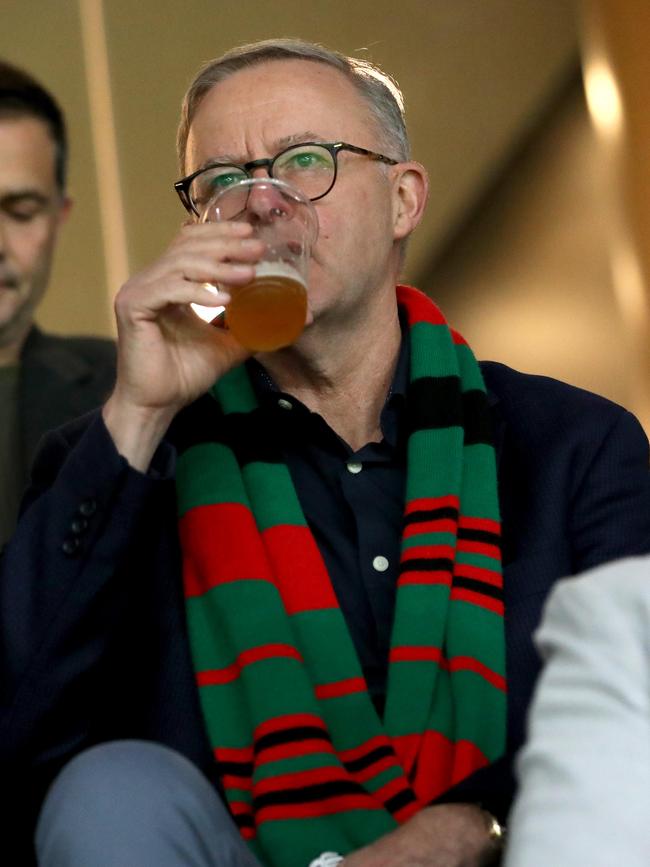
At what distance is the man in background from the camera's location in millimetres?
2534

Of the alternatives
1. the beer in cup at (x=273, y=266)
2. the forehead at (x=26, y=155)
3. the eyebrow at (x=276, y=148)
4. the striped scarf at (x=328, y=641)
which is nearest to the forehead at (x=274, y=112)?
the eyebrow at (x=276, y=148)

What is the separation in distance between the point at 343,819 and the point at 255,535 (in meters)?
0.39

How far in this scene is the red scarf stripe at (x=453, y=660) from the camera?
151 cm

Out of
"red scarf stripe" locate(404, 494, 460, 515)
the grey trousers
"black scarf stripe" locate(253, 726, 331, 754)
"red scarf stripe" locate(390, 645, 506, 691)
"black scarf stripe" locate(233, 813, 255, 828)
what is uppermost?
"red scarf stripe" locate(404, 494, 460, 515)

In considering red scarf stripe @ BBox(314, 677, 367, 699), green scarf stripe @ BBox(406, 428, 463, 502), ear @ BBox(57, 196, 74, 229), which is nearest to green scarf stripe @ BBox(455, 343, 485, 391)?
green scarf stripe @ BBox(406, 428, 463, 502)

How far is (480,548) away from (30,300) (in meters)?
1.39

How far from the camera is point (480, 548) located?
162 centimetres

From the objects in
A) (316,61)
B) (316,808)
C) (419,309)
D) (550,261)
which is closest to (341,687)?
(316,808)

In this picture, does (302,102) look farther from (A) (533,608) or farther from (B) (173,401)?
(A) (533,608)

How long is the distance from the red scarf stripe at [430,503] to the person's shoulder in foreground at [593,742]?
97 cm

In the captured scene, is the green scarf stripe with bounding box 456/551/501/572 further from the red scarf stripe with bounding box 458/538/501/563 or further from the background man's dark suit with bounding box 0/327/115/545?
the background man's dark suit with bounding box 0/327/115/545

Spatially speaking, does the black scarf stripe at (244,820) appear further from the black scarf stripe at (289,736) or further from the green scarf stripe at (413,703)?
the green scarf stripe at (413,703)

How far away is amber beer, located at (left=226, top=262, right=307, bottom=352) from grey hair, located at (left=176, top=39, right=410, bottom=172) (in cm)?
51

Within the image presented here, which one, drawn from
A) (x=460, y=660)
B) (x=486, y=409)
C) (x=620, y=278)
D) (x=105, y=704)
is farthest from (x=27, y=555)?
(x=620, y=278)
